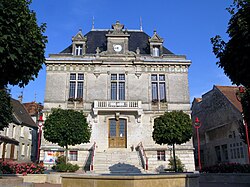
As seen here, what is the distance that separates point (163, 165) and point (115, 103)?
7188 millimetres

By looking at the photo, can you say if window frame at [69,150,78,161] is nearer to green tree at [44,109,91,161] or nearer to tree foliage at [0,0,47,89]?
green tree at [44,109,91,161]

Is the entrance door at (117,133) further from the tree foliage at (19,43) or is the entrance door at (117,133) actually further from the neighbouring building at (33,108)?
the neighbouring building at (33,108)

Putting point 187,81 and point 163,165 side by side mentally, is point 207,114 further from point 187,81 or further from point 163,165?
point 163,165

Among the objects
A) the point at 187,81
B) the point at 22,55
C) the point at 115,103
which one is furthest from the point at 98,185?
the point at 187,81

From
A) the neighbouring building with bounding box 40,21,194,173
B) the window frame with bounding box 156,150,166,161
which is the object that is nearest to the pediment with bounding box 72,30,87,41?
the neighbouring building with bounding box 40,21,194,173

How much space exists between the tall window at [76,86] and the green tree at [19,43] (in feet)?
49.4

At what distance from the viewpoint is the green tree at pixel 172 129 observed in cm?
1589

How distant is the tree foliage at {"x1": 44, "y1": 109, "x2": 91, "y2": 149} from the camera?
1708 centimetres

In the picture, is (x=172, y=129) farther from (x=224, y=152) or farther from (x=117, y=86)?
(x=224, y=152)

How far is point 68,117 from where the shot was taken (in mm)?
17609

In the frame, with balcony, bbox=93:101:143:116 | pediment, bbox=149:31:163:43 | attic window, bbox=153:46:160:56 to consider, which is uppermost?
pediment, bbox=149:31:163:43

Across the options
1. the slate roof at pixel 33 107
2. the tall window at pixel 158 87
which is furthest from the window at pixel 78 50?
the slate roof at pixel 33 107

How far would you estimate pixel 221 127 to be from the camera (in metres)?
27.2

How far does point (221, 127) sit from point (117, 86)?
40.7ft
